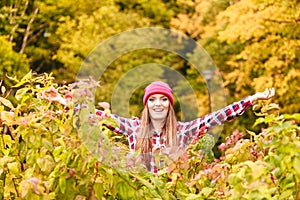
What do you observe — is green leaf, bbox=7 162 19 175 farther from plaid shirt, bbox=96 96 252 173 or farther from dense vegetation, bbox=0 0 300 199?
plaid shirt, bbox=96 96 252 173

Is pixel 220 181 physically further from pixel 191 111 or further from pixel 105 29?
pixel 105 29

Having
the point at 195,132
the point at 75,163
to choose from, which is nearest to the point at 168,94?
the point at 195,132

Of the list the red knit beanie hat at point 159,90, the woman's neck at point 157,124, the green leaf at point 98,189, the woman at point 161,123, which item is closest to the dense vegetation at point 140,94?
the green leaf at point 98,189

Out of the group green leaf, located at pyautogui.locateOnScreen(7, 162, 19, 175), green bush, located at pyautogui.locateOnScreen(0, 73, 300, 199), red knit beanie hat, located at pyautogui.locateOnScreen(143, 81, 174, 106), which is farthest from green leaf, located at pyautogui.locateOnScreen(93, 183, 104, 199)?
red knit beanie hat, located at pyautogui.locateOnScreen(143, 81, 174, 106)

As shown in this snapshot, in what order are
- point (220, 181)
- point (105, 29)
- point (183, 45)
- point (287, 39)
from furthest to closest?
point (183, 45) < point (105, 29) < point (287, 39) < point (220, 181)

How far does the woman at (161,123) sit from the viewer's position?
157 inches

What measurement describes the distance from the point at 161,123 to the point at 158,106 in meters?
0.10

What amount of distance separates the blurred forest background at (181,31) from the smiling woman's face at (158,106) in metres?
6.59

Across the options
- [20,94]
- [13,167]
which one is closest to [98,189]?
[13,167]

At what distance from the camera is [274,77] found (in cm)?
1174

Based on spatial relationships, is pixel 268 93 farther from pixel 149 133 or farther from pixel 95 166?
pixel 95 166

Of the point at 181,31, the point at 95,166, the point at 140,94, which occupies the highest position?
the point at 181,31

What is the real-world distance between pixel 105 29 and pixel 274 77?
16.7 ft

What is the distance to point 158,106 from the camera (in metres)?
4.09
